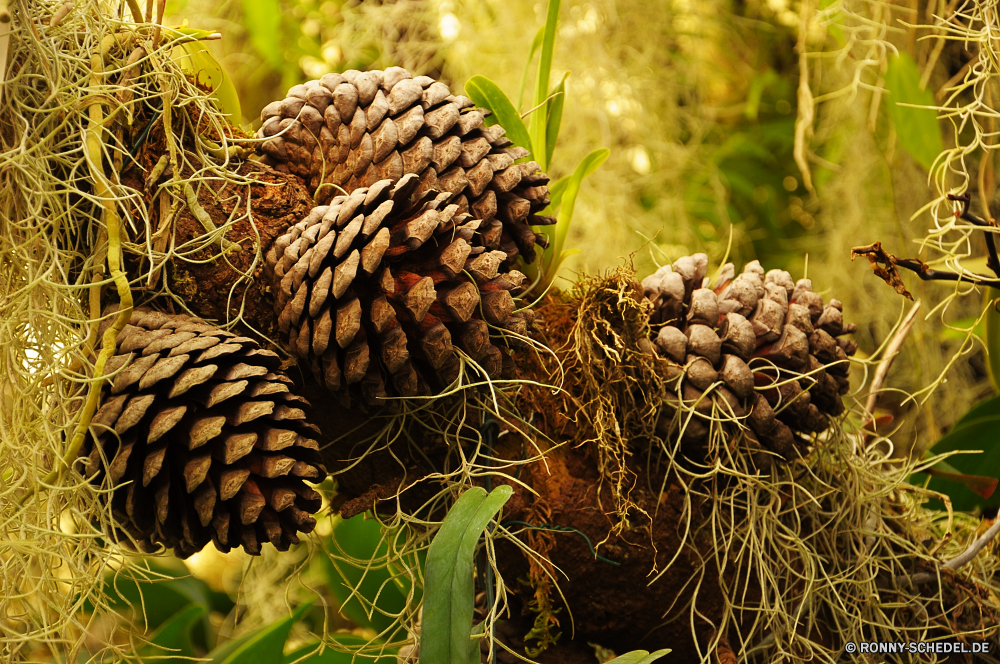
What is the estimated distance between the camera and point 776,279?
1.80 ft

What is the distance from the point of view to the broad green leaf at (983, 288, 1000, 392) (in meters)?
0.68

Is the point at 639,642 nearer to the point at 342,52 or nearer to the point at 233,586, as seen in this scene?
the point at 233,586

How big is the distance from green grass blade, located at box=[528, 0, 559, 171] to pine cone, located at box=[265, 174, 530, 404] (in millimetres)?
208

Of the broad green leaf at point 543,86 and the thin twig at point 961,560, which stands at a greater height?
the broad green leaf at point 543,86

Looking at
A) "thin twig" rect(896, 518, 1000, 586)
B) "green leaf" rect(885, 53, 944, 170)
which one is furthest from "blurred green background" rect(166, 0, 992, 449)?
"thin twig" rect(896, 518, 1000, 586)

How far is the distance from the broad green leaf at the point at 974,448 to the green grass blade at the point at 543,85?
1.76 ft

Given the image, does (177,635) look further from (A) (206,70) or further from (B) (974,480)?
(B) (974,480)

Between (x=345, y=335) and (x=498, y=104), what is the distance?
28 centimetres

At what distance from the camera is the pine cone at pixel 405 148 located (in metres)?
0.45

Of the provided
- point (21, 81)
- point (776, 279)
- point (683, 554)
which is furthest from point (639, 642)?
point (21, 81)

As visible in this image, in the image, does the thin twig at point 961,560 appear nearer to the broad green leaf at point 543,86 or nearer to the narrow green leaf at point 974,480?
the narrow green leaf at point 974,480

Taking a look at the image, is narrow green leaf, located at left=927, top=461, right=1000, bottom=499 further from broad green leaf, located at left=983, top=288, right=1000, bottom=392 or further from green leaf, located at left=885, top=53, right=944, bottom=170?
green leaf, located at left=885, top=53, right=944, bottom=170

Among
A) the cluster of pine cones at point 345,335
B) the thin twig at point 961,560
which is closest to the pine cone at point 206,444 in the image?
the cluster of pine cones at point 345,335

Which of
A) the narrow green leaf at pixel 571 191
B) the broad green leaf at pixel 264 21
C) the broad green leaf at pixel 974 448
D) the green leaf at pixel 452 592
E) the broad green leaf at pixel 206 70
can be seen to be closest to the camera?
the green leaf at pixel 452 592
